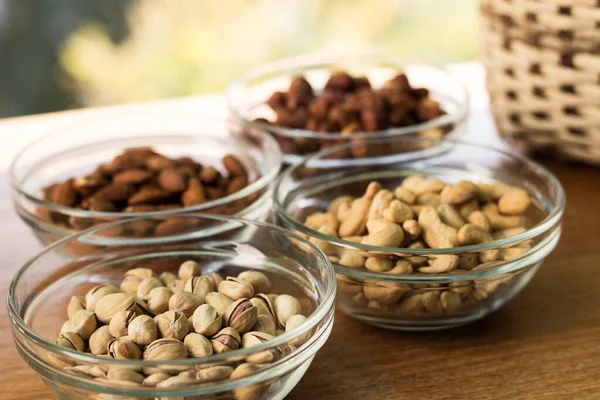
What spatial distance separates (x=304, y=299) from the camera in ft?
2.46

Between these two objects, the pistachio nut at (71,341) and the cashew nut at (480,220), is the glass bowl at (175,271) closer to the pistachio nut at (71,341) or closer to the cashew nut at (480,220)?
the pistachio nut at (71,341)

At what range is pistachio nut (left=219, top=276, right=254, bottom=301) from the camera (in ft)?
2.36

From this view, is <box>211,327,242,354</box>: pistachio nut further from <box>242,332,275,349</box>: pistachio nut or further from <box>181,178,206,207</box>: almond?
<box>181,178,206,207</box>: almond

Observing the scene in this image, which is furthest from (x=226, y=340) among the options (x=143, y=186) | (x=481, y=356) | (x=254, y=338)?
(x=143, y=186)

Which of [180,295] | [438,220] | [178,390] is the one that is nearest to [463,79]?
[438,220]

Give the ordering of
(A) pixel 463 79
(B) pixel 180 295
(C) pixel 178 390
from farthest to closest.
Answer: (A) pixel 463 79, (B) pixel 180 295, (C) pixel 178 390

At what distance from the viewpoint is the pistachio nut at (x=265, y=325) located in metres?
0.68

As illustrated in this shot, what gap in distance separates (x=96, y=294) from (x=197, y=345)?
122 millimetres

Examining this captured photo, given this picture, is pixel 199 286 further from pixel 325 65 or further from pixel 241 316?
pixel 325 65

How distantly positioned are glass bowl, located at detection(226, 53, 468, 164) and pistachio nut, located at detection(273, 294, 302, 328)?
371 millimetres

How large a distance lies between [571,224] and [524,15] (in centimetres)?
25

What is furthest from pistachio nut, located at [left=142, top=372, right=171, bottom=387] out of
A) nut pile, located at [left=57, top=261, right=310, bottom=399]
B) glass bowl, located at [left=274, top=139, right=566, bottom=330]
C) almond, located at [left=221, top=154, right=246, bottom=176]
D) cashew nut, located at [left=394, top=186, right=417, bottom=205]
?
almond, located at [left=221, top=154, right=246, bottom=176]

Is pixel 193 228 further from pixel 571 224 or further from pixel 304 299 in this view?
pixel 571 224

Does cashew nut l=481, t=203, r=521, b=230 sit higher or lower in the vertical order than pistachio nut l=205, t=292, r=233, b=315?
lower
